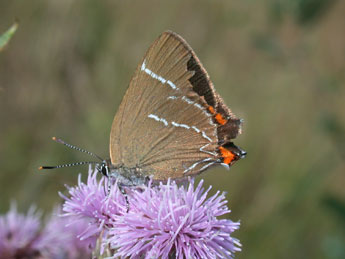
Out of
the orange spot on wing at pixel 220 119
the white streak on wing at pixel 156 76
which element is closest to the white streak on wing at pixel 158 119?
the white streak on wing at pixel 156 76

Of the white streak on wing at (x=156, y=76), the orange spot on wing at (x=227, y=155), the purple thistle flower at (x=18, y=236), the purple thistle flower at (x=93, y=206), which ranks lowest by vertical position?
the purple thistle flower at (x=18, y=236)

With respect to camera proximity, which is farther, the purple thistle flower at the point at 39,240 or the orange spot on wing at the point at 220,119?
the orange spot on wing at the point at 220,119

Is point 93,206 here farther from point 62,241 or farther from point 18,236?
point 18,236

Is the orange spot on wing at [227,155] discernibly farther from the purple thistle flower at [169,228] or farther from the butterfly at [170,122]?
the purple thistle flower at [169,228]

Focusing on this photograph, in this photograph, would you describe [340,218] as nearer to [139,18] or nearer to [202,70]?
[202,70]

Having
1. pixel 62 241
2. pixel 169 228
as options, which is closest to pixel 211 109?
pixel 169 228

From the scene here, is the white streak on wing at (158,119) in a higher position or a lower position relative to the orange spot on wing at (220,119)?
lower
